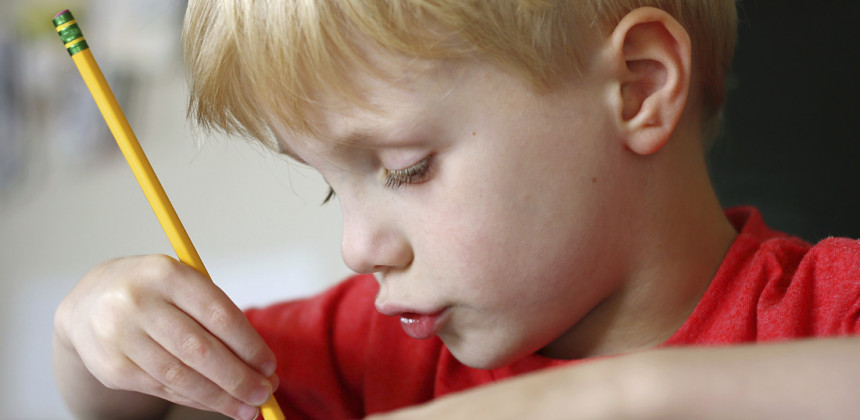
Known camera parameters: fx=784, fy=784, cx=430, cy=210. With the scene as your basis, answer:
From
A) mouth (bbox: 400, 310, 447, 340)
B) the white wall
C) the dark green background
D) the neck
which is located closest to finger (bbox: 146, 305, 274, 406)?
mouth (bbox: 400, 310, 447, 340)

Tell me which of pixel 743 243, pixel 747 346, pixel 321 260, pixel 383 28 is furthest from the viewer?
pixel 321 260

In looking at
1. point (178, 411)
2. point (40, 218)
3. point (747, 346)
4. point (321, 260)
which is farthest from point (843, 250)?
point (40, 218)

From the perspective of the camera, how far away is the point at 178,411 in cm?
66

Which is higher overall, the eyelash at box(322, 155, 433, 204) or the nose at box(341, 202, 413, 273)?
the eyelash at box(322, 155, 433, 204)

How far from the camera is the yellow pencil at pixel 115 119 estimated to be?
0.45 meters

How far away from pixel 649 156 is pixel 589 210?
0.06m

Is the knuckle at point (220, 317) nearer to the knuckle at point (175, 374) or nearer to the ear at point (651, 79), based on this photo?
the knuckle at point (175, 374)

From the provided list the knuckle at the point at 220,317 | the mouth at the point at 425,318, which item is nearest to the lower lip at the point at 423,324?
the mouth at the point at 425,318

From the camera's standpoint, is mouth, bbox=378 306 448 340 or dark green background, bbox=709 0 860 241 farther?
dark green background, bbox=709 0 860 241

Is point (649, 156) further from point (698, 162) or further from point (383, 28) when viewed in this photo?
point (383, 28)

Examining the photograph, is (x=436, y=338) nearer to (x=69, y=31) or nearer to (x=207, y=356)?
(x=207, y=356)

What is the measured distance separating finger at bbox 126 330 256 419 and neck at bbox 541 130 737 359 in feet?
0.81

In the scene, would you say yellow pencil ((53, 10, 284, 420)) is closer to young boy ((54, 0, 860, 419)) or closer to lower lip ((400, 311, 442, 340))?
young boy ((54, 0, 860, 419))

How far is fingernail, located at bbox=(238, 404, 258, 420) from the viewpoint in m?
0.51
